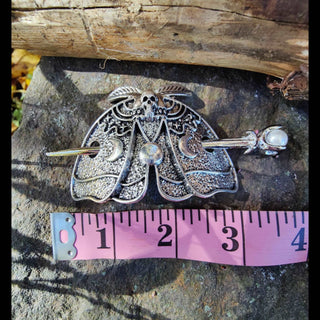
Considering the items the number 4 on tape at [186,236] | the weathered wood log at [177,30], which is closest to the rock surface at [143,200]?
Result: the number 4 on tape at [186,236]

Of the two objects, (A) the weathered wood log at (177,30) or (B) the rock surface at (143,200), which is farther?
(B) the rock surface at (143,200)

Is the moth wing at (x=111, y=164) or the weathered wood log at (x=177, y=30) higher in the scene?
the weathered wood log at (x=177, y=30)

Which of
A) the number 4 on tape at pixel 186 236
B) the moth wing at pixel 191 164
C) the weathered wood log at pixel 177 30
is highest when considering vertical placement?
the weathered wood log at pixel 177 30

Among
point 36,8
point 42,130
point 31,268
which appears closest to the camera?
point 36,8

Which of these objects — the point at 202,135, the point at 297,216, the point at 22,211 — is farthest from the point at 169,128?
the point at 22,211

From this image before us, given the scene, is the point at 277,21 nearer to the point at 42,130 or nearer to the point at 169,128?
the point at 169,128

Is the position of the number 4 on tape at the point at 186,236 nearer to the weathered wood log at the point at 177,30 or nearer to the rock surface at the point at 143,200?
the rock surface at the point at 143,200
